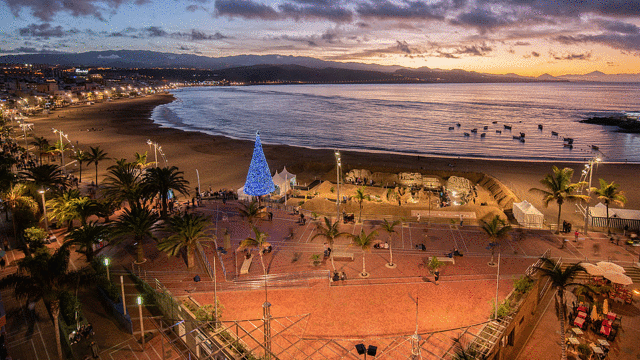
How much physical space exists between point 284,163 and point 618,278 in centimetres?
4227

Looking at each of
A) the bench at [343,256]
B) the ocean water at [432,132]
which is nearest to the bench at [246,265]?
the bench at [343,256]

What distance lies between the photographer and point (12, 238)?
25.6m

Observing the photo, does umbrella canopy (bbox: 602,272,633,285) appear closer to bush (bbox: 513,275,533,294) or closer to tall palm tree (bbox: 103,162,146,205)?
bush (bbox: 513,275,533,294)

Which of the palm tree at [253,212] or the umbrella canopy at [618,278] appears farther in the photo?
the palm tree at [253,212]

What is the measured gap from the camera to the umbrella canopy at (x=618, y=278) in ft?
58.8

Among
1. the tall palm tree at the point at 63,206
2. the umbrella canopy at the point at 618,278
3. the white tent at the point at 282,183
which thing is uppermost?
the tall palm tree at the point at 63,206

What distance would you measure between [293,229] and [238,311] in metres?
10.9

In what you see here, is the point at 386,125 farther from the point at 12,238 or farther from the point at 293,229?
the point at 12,238

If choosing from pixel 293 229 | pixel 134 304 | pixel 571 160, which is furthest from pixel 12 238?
pixel 571 160

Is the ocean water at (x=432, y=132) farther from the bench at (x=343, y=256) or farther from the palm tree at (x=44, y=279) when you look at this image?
the palm tree at (x=44, y=279)

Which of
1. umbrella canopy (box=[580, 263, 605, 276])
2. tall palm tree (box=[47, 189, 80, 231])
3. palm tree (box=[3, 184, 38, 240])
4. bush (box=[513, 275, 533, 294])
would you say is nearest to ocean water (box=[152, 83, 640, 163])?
umbrella canopy (box=[580, 263, 605, 276])

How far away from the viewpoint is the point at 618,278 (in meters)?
18.2

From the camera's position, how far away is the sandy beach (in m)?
44.0

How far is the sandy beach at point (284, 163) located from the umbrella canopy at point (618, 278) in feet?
44.4
